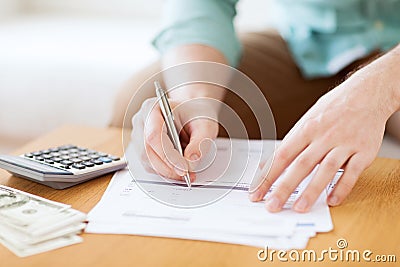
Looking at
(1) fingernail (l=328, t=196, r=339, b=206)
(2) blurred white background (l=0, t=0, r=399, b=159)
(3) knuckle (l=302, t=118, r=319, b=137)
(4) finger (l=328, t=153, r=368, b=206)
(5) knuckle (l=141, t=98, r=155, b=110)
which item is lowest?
(2) blurred white background (l=0, t=0, r=399, b=159)

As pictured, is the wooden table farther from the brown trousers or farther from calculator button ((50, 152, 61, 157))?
the brown trousers

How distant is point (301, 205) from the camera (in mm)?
755

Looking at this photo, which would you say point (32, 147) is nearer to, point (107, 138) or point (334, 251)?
Result: point (107, 138)

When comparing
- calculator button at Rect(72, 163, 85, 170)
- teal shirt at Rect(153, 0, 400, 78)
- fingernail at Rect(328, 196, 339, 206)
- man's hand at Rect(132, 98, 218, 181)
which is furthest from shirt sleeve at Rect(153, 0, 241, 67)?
fingernail at Rect(328, 196, 339, 206)

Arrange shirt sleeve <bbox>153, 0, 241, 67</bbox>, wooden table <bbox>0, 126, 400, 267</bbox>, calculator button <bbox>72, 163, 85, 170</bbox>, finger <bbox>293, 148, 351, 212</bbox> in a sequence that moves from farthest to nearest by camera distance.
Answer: shirt sleeve <bbox>153, 0, 241, 67</bbox>, calculator button <bbox>72, 163, 85, 170</bbox>, finger <bbox>293, 148, 351, 212</bbox>, wooden table <bbox>0, 126, 400, 267</bbox>

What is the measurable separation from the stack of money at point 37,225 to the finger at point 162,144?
14 cm

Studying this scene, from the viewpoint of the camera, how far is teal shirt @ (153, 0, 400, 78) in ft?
4.45

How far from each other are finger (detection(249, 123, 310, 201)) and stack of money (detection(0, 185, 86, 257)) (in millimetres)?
211

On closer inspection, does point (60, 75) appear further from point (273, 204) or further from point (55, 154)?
point (273, 204)

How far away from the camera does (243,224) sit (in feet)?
2.37

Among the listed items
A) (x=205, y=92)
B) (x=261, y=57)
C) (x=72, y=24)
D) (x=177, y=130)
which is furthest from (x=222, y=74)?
(x=72, y=24)

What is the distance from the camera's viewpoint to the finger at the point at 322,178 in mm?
759

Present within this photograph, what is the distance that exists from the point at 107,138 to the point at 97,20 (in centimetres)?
145

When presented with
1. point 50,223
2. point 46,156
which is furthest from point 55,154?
point 50,223
